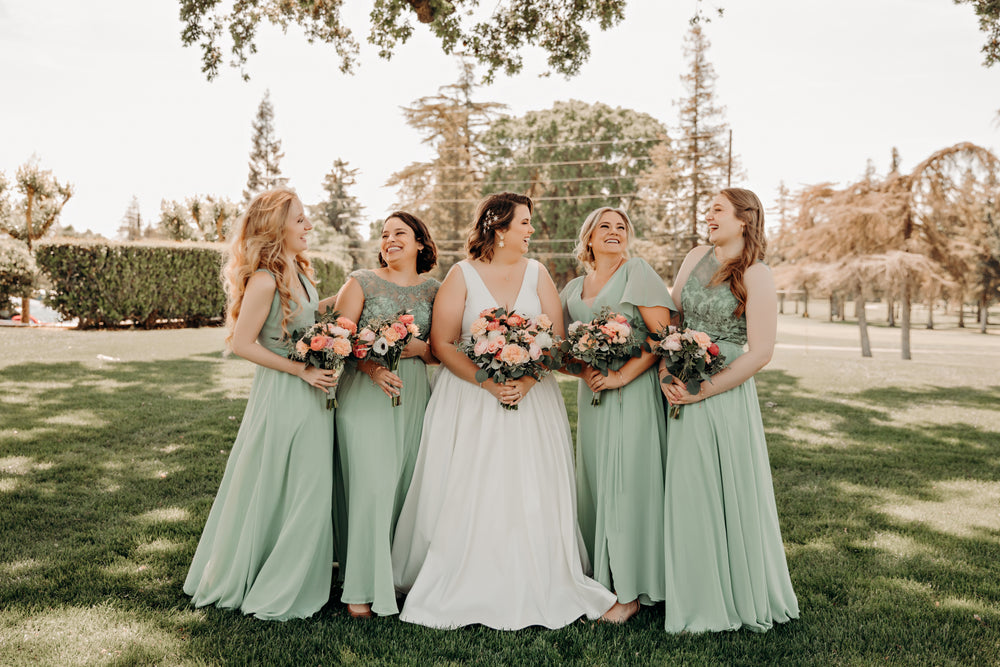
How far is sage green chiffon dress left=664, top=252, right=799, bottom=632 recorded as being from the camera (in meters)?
3.81

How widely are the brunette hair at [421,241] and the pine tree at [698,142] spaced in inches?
1728

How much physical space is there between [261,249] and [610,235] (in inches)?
88.5

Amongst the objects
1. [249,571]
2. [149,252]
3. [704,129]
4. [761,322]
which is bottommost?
[249,571]

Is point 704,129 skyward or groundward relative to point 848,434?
skyward

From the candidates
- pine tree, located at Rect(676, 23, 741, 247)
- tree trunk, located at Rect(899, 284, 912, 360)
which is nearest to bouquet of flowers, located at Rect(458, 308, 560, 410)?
tree trunk, located at Rect(899, 284, 912, 360)

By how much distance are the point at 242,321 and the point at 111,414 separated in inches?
246

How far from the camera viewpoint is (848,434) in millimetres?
9109

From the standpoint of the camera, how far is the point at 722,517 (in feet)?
12.5

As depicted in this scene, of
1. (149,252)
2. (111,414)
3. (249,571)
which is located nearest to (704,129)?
(149,252)

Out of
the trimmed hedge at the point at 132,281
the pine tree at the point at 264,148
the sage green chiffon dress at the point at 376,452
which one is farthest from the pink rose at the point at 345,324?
the pine tree at the point at 264,148

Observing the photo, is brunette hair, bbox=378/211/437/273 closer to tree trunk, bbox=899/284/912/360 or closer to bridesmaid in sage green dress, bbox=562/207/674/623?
bridesmaid in sage green dress, bbox=562/207/674/623

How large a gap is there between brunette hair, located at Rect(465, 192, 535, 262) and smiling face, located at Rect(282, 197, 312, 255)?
1070mm

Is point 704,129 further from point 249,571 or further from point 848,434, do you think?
point 249,571

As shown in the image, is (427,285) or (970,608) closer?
(970,608)
